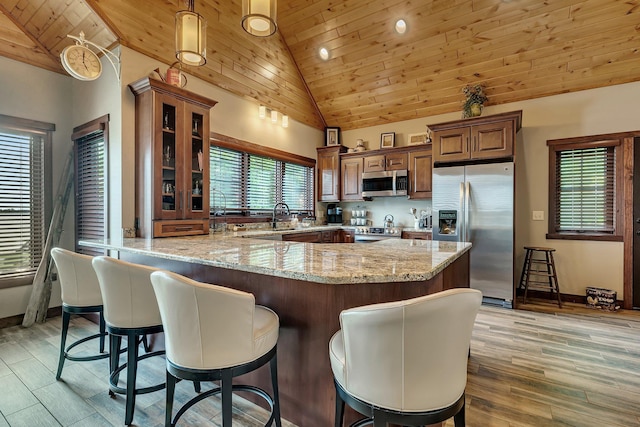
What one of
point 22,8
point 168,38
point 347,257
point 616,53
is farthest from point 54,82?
point 616,53

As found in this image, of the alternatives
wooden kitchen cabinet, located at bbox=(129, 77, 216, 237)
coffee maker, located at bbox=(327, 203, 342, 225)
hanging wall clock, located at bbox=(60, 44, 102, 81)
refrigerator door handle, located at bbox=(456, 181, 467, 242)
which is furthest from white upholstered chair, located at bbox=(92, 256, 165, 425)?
coffee maker, located at bbox=(327, 203, 342, 225)

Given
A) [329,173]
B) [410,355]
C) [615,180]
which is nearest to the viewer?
[410,355]

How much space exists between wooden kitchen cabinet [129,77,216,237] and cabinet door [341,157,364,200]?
2875 mm

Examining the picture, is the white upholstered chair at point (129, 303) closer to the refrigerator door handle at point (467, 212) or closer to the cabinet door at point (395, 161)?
the refrigerator door handle at point (467, 212)

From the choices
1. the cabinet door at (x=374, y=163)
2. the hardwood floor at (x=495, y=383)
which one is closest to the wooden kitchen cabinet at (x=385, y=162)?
the cabinet door at (x=374, y=163)

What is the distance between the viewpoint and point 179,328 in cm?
133

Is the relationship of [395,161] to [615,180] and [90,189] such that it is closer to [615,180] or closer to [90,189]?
[615,180]

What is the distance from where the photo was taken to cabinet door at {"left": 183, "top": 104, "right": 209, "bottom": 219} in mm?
3252

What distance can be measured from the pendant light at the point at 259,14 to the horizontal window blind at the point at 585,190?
426 cm

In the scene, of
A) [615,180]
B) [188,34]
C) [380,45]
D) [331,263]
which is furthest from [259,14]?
[615,180]

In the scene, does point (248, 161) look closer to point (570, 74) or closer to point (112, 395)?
point (112, 395)

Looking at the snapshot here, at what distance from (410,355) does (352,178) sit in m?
4.81

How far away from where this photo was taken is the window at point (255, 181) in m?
4.21

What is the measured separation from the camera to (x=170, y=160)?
124 inches
